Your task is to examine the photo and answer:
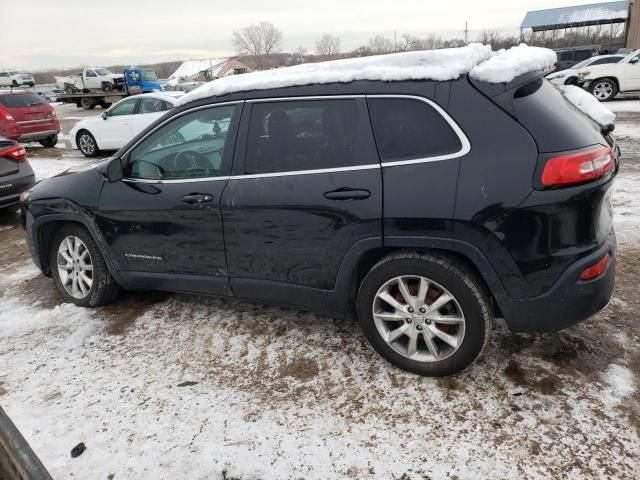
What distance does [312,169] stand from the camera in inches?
117

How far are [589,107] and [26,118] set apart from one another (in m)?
14.8

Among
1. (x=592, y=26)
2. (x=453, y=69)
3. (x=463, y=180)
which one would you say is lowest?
(x=463, y=180)

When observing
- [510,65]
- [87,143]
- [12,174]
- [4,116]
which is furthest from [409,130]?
[4,116]

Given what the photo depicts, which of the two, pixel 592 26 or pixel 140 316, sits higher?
pixel 592 26

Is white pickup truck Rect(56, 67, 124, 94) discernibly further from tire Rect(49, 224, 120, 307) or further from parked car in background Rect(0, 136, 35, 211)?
tire Rect(49, 224, 120, 307)

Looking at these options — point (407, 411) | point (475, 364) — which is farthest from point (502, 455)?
point (475, 364)

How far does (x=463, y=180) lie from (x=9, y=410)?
116 inches

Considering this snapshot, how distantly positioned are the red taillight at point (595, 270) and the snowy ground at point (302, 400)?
0.66m

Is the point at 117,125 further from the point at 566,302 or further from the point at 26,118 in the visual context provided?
the point at 566,302

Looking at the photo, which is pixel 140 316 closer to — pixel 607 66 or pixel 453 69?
pixel 453 69

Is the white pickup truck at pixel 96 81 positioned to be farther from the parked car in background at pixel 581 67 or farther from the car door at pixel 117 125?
the parked car in background at pixel 581 67

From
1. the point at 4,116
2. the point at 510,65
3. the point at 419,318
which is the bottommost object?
the point at 419,318

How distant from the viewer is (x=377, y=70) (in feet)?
9.34

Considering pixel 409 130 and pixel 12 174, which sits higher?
pixel 409 130
